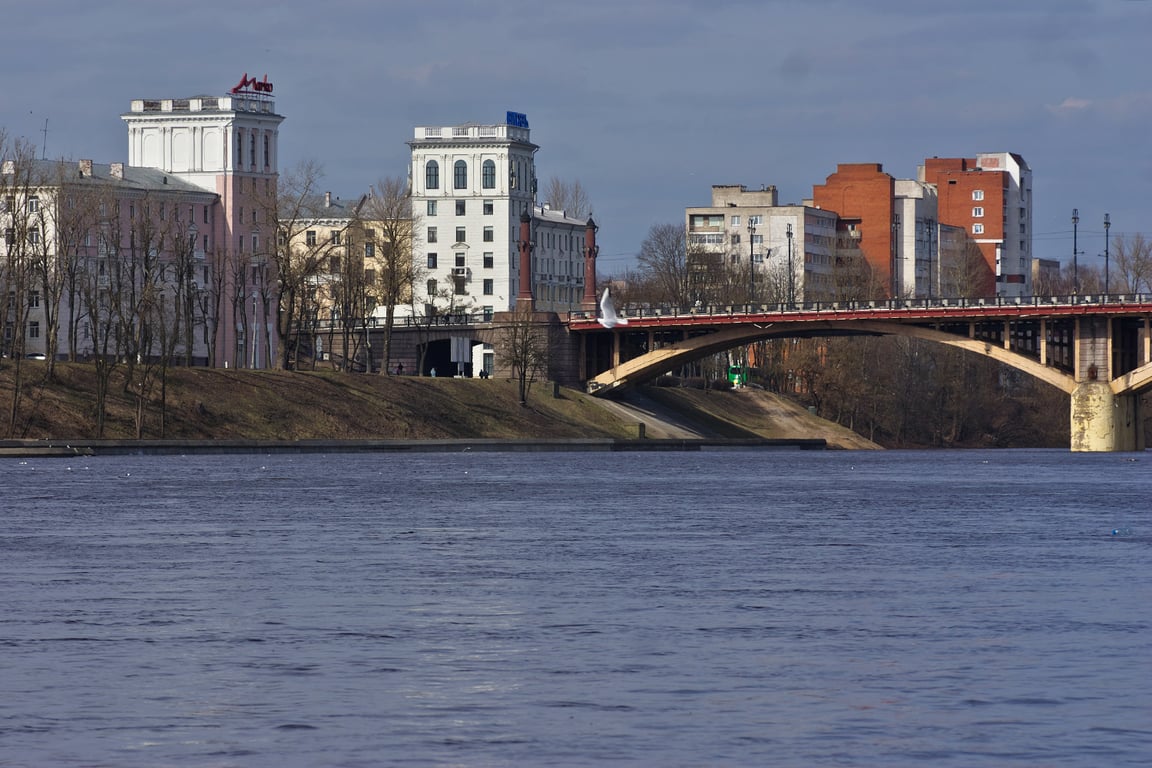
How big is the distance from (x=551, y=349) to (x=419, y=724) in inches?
5337

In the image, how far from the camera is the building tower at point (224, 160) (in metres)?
180

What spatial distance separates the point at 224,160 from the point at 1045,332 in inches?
2897

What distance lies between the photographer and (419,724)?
75.3ft

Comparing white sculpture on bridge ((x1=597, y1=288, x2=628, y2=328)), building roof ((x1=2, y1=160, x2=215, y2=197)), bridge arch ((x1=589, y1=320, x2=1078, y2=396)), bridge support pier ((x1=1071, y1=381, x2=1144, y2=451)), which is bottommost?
bridge support pier ((x1=1071, y1=381, x2=1144, y2=451))

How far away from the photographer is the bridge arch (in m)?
139

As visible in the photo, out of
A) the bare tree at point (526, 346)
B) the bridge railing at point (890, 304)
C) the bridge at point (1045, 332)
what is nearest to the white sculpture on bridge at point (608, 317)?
the bridge railing at point (890, 304)

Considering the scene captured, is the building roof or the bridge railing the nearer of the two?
the bridge railing

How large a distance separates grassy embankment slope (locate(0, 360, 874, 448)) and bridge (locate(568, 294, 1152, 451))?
1029cm

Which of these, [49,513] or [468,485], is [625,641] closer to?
[49,513]

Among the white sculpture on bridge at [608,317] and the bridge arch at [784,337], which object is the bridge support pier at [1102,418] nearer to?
the bridge arch at [784,337]

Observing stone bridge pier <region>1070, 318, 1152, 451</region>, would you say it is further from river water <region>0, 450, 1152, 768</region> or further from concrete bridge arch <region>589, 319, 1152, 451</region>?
river water <region>0, 450, 1152, 768</region>

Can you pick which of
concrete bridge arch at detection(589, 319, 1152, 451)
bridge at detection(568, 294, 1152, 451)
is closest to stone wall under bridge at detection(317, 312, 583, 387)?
bridge at detection(568, 294, 1152, 451)

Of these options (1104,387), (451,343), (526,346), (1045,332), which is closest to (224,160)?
(451,343)

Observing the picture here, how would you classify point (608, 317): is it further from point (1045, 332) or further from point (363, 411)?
point (1045, 332)
